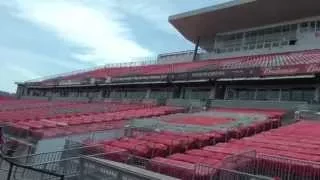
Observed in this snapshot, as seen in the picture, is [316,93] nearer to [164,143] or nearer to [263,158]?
[164,143]

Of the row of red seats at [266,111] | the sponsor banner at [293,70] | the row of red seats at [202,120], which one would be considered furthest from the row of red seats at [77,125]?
the sponsor banner at [293,70]

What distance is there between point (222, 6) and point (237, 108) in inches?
487

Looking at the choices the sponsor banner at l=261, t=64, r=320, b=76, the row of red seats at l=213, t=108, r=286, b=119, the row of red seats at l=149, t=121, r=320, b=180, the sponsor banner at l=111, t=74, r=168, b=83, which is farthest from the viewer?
the sponsor banner at l=111, t=74, r=168, b=83

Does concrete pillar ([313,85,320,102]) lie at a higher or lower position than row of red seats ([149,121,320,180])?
higher

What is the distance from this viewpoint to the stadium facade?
21614 millimetres

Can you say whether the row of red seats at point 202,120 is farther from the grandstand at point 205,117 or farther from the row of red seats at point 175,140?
the row of red seats at point 175,140

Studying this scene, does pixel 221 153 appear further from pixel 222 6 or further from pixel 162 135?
pixel 222 6

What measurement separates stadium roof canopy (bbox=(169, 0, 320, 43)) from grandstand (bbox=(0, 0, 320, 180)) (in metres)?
0.09

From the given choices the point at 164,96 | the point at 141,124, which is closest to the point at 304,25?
the point at 164,96

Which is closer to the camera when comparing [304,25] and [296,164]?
[296,164]

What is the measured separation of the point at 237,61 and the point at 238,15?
4.40 m

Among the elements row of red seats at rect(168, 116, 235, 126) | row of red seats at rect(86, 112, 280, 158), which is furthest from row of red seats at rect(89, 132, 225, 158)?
row of red seats at rect(168, 116, 235, 126)

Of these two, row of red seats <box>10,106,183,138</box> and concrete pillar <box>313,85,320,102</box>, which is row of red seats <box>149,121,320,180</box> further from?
row of red seats <box>10,106,183,138</box>

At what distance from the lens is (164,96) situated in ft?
98.4
